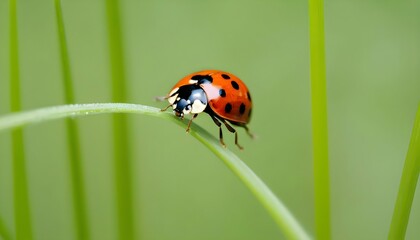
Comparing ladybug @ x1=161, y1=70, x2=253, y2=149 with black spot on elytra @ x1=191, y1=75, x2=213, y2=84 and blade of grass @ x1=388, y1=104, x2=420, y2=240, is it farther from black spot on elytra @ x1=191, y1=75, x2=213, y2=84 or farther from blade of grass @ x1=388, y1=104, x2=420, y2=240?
blade of grass @ x1=388, y1=104, x2=420, y2=240

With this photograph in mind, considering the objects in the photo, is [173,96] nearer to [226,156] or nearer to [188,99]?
[188,99]

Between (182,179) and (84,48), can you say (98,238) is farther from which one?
(84,48)

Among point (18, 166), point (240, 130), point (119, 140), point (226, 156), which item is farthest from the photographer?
point (240, 130)

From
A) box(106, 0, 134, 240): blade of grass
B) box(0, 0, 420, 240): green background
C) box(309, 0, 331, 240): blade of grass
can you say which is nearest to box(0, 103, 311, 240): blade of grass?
box(309, 0, 331, 240): blade of grass

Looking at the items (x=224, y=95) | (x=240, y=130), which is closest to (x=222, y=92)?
(x=224, y=95)

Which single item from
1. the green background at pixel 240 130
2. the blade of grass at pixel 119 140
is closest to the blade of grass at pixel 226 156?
the blade of grass at pixel 119 140
